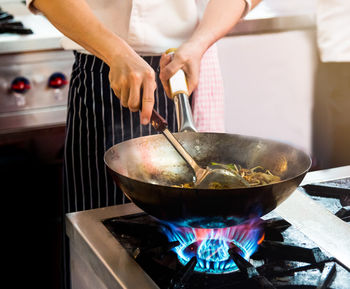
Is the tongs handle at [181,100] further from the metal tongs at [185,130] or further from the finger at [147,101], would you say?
the finger at [147,101]

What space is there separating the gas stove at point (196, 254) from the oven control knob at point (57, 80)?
1080mm

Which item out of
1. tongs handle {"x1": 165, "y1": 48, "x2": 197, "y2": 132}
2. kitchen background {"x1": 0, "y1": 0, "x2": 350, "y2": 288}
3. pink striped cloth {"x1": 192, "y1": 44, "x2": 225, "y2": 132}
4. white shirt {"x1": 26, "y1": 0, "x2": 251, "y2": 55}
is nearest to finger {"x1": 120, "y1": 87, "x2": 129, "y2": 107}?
tongs handle {"x1": 165, "y1": 48, "x2": 197, "y2": 132}

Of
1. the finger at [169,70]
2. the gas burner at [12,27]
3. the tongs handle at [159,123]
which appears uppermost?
the finger at [169,70]

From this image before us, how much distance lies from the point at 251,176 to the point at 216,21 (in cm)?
52

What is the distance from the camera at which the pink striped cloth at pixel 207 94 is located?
171cm

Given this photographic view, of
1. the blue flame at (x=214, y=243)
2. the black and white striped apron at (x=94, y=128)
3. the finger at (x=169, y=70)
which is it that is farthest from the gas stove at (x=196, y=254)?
the black and white striped apron at (x=94, y=128)

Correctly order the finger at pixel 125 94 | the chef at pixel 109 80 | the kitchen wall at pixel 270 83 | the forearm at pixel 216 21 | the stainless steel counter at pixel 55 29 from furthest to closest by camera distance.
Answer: the kitchen wall at pixel 270 83
the stainless steel counter at pixel 55 29
the chef at pixel 109 80
the forearm at pixel 216 21
the finger at pixel 125 94

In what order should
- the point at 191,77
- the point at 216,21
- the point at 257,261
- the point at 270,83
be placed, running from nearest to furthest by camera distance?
the point at 257,261 < the point at 191,77 < the point at 216,21 < the point at 270,83

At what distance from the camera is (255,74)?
2.70 m

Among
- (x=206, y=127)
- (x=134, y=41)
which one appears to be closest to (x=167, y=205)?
(x=134, y=41)

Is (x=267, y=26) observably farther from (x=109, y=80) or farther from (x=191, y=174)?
(x=191, y=174)

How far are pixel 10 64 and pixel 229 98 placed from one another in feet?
3.55

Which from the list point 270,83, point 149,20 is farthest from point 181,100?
point 270,83

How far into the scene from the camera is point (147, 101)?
1.10m
